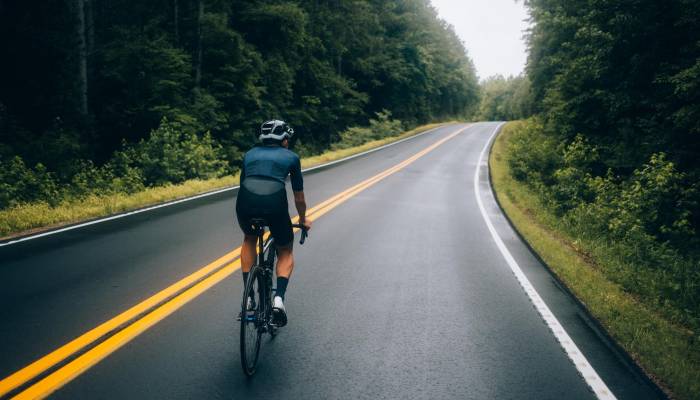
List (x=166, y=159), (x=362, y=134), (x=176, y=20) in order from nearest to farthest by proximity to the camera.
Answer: (x=166, y=159), (x=176, y=20), (x=362, y=134)

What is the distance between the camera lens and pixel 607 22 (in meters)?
13.1

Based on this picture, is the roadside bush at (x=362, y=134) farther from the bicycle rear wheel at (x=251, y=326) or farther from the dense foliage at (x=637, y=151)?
the bicycle rear wheel at (x=251, y=326)

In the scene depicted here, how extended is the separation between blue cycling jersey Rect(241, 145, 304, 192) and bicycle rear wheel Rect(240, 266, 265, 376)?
31.2 inches

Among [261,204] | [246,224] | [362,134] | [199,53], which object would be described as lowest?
[362,134]

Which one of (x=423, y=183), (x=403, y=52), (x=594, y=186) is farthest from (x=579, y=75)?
(x=403, y=52)

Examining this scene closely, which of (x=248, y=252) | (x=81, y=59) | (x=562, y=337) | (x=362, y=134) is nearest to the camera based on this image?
(x=248, y=252)

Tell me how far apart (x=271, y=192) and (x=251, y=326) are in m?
1.14

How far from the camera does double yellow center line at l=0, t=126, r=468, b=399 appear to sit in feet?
10.6

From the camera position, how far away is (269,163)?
3.99 metres

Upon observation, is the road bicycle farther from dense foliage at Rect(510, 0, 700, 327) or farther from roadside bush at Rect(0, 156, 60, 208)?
roadside bush at Rect(0, 156, 60, 208)

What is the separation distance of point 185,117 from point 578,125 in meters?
15.6

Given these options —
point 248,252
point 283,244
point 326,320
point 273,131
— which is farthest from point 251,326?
point 273,131

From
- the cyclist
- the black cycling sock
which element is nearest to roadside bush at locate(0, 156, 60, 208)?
the cyclist

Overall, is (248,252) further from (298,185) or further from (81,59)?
(81,59)
